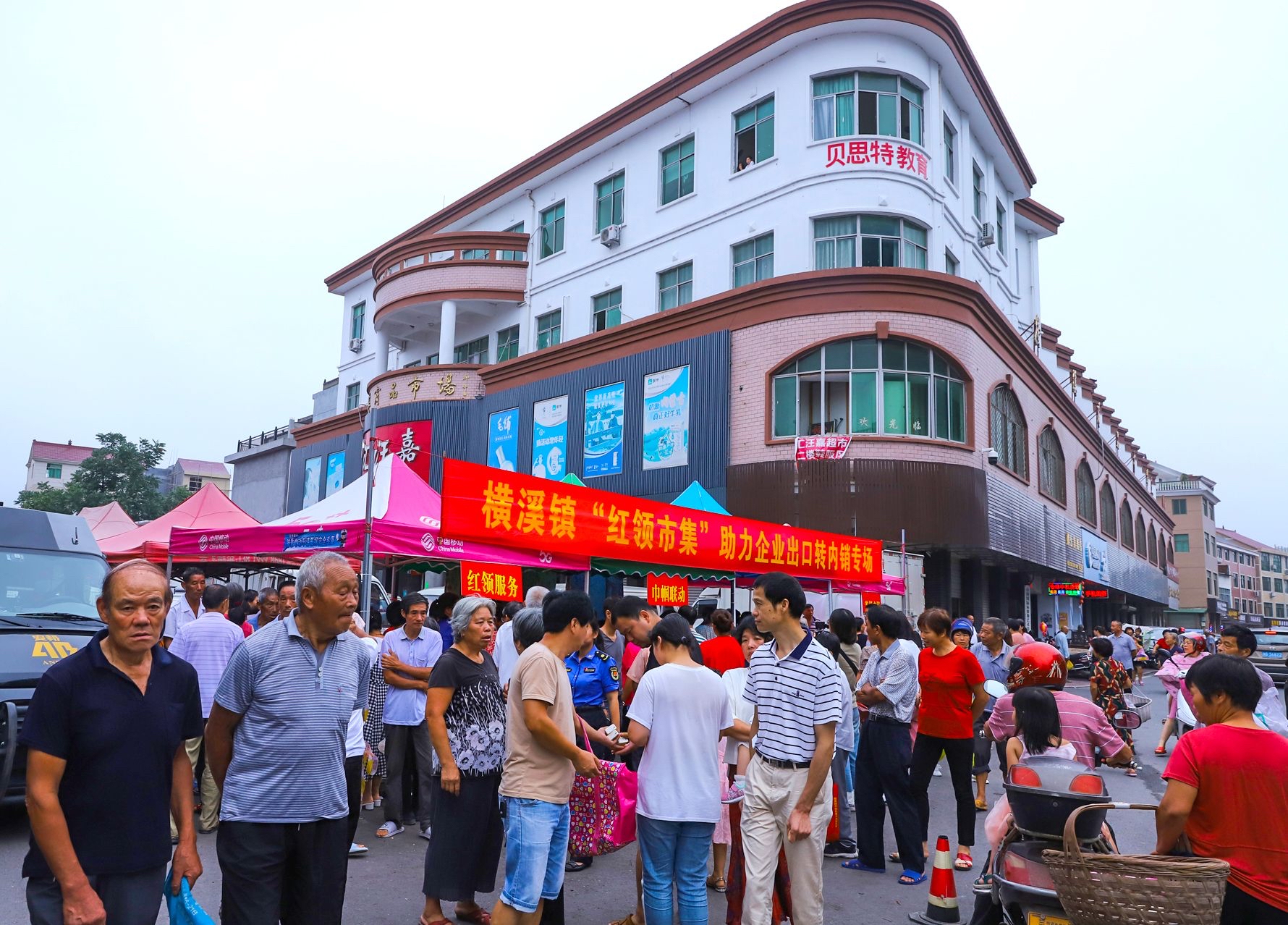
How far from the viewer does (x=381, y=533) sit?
9898 mm

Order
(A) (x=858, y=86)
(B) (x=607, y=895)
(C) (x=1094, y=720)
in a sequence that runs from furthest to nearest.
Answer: (A) (x=858, y=86) → (B) (x=607, y=895) → (C) (x=1094, y=720)

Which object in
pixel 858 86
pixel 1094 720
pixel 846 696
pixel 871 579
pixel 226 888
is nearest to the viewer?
pixel 226 888

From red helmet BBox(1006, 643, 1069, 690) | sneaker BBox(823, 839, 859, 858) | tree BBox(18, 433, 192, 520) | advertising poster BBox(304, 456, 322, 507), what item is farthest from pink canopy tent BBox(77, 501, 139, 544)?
tree BBox(18, 433, 192, 520)

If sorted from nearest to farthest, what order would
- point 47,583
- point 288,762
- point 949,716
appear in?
point 288,762 < point 949,716 < point 47,583

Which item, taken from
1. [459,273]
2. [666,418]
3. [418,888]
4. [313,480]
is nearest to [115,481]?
[313,480]

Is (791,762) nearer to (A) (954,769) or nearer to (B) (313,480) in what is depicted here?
(A) (954,769)

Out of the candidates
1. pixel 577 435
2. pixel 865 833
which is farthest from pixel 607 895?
pixel 577 435

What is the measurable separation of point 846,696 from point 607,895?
2.13 metres

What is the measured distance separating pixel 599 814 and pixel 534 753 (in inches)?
41.5

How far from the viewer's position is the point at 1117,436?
48.8m

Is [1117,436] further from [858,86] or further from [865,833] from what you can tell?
[865,833]

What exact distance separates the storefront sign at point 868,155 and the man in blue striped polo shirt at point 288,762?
21.3 metres

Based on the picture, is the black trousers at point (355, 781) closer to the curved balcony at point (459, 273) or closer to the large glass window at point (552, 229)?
the large glass window at point (552, 229)

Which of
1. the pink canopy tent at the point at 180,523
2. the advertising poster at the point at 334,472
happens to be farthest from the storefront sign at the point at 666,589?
the advertising poster at the point at 334,472
